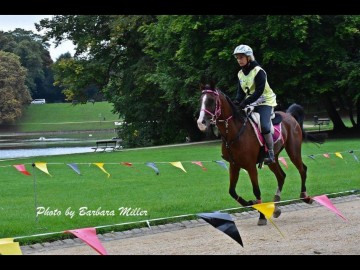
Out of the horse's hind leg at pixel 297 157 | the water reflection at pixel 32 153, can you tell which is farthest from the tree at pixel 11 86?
the horse's hind leg at pixel 297 157

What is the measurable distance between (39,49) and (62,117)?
19050mm

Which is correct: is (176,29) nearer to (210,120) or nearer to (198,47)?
(198,47)

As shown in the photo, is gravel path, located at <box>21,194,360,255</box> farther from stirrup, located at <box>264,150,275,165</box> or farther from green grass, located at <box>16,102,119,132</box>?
green grass, located at <box>16,102,119,132</box>

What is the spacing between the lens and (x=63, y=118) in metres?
101

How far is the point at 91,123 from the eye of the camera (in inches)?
3797

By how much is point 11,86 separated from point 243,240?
2553 inches

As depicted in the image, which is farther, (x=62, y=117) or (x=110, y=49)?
(x=62, y=117)

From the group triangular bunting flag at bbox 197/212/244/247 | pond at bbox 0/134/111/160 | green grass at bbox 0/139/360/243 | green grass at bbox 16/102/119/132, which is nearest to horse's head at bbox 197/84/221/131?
green grass at bbox 0/139/360/243

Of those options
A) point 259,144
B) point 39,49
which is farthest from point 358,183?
point 39,49

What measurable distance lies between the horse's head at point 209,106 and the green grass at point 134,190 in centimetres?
193

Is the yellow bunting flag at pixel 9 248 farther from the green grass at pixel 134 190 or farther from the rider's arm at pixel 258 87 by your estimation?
the rider's arm at pixel 258 87

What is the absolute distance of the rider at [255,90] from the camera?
1238cm

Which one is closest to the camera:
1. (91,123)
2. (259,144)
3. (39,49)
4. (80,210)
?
(259,144)

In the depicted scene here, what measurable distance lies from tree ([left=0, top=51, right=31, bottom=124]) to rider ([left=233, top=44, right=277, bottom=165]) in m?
59.0
